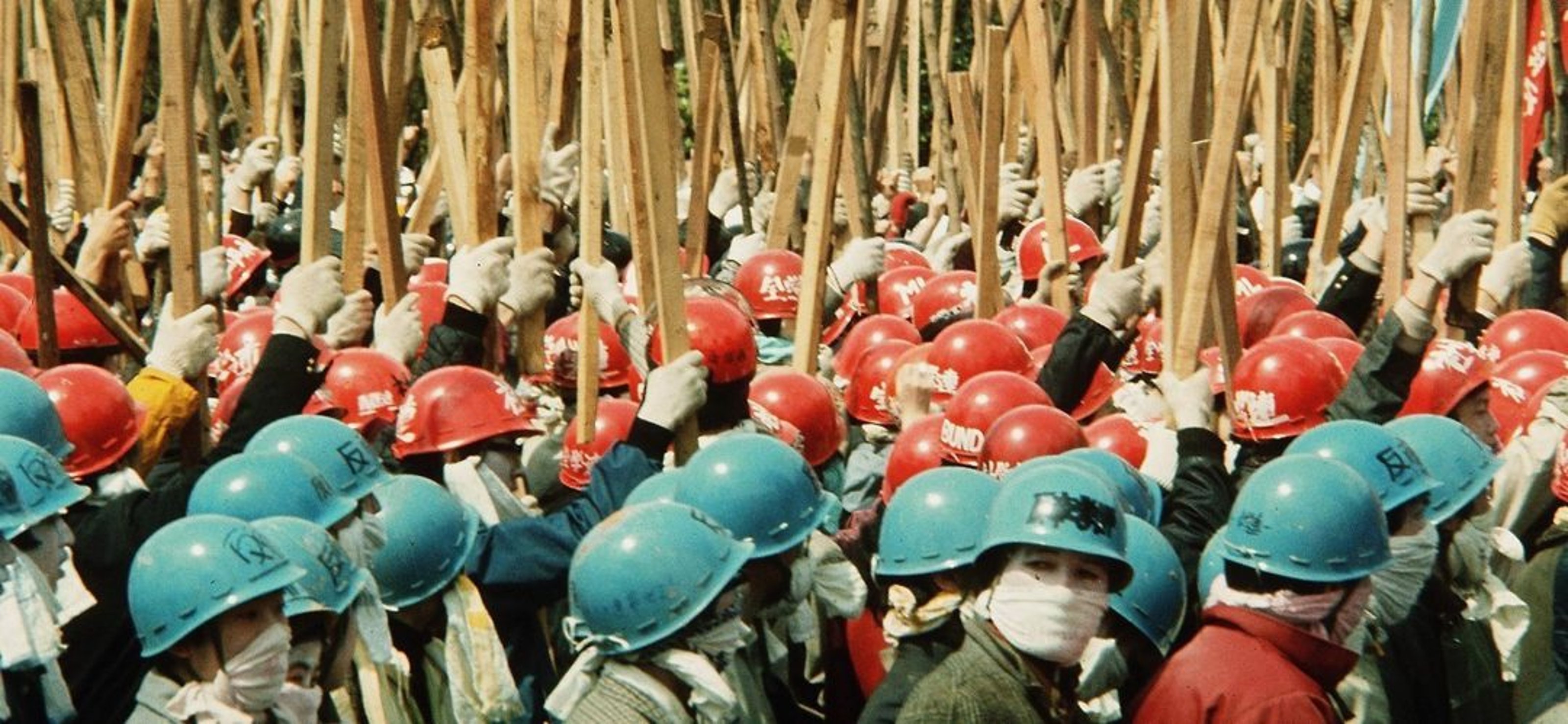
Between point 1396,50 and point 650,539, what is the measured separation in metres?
4.31

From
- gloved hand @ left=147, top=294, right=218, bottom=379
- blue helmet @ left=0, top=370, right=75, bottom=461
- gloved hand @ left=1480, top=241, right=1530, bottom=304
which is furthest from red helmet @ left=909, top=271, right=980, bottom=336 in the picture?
blue helmet @ left=0, top=370, right=75, bottom=461

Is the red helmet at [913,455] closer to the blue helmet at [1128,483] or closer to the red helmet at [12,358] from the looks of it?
the blue helmet at [1128,483]

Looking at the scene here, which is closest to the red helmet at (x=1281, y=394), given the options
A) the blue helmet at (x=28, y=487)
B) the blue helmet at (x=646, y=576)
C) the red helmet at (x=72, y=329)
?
the blue helmet at (x=646, y=576)

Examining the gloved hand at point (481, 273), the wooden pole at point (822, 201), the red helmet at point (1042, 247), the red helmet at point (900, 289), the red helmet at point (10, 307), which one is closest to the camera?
the gloved hand at point (481, 273)

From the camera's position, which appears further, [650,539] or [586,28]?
[586,28]

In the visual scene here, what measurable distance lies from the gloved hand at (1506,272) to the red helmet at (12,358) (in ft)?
17.7

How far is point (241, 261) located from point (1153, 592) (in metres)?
7.49

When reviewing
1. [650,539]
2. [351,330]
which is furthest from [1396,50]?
[650,539]

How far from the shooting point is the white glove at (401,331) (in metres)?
9.12

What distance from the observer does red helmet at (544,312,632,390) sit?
9.94 metres

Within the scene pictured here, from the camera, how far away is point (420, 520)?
22.2 ft

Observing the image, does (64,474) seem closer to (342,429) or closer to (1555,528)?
(342,429)

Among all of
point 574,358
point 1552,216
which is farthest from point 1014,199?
point 574,358

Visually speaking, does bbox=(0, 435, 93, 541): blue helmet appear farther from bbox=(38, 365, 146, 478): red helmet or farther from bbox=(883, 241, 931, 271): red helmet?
bbox=(883, 241, 931, 271): red helmet
